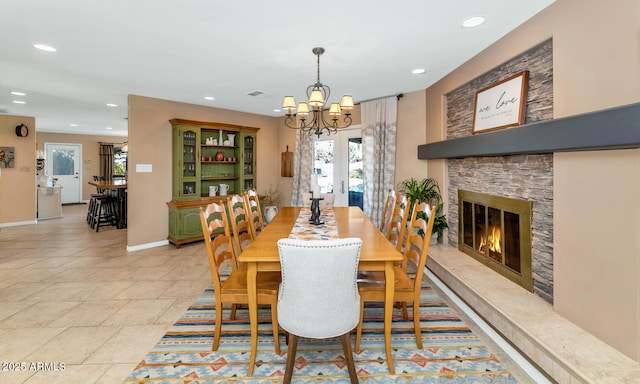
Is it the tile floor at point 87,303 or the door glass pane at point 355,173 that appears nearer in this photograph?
the tile floor at point 87,303

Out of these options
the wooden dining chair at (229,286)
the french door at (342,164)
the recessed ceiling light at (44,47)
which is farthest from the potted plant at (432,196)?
the recessed ceiling light at (44,47)

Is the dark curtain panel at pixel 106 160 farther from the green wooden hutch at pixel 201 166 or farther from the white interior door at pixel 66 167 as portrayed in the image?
the green wooden hutch at pixel 201 166

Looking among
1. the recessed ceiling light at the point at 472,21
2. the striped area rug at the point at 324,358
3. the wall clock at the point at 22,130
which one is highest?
the recessed ceiling light at the point at 472,21

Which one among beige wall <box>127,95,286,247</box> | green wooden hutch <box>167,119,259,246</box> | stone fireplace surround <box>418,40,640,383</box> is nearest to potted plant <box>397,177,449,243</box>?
stone fireplace surround <box>418,40,640,383</box>

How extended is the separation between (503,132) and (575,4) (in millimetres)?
959

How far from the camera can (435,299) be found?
300 centimetres

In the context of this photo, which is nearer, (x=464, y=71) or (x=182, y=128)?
(x=464, y=71)

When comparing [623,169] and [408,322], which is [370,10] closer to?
[623,169]

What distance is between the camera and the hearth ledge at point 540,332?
1.63 meters

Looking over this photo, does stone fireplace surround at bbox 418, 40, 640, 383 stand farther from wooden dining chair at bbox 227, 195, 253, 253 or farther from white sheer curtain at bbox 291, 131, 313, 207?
white sheer curtain at bbox 291, 131, 313, 207

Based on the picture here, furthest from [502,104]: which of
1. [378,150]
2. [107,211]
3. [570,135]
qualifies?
[107,211]

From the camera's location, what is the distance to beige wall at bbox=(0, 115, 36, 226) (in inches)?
263

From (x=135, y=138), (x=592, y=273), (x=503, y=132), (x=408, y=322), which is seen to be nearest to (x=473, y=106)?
(x=503, y=132)

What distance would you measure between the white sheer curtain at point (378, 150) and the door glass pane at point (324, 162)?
0.88 m
